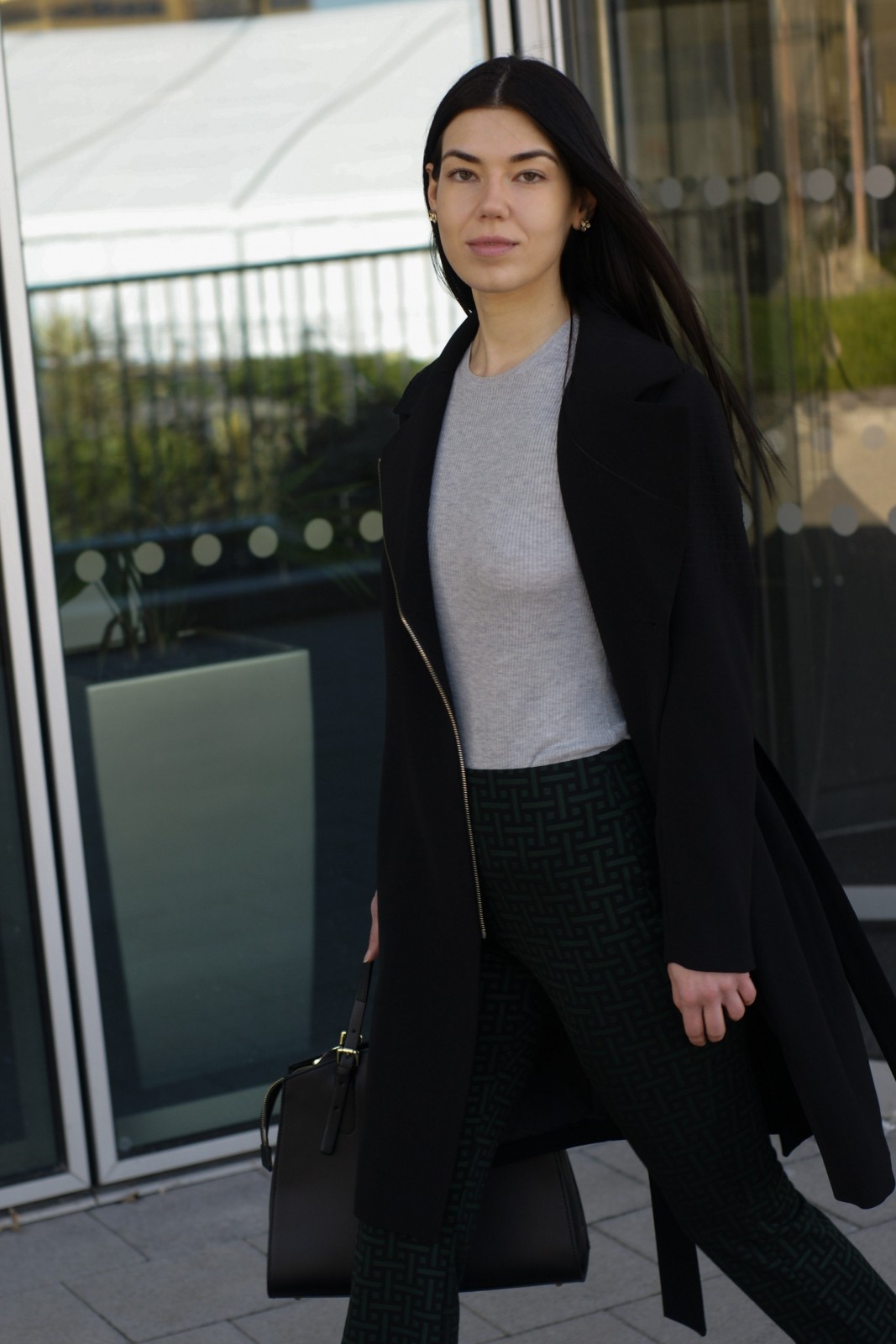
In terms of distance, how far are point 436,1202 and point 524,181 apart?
1.22 meters

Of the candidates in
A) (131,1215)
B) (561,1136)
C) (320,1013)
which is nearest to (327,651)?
(320,1013)

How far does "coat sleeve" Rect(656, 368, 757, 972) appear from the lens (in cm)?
192

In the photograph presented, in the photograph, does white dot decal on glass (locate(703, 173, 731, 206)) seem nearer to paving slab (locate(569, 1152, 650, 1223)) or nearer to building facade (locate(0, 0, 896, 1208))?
building facade (locate(0, 0, 896, 1208))

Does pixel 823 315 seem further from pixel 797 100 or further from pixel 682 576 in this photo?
pixel 682 576

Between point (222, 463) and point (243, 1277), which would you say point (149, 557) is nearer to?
point (222, 463)

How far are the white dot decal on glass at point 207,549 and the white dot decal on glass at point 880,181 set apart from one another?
153 cm

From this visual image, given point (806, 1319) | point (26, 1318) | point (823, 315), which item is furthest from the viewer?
point (823, 315)

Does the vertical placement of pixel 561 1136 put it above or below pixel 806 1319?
above

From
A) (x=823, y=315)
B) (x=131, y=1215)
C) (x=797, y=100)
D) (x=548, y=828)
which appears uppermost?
(x=797, y=100)

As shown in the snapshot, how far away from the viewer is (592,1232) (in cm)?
322

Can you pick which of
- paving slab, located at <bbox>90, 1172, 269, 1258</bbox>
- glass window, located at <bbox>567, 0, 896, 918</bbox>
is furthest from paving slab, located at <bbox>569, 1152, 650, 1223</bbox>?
glass window, located at <bbox>567, 0, 896, 918</bbox>

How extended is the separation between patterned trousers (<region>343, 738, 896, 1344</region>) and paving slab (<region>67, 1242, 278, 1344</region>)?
1.01 metres

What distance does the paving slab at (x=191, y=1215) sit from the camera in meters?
3.34

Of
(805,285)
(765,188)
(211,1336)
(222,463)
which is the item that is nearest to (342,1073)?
(211,1336)
